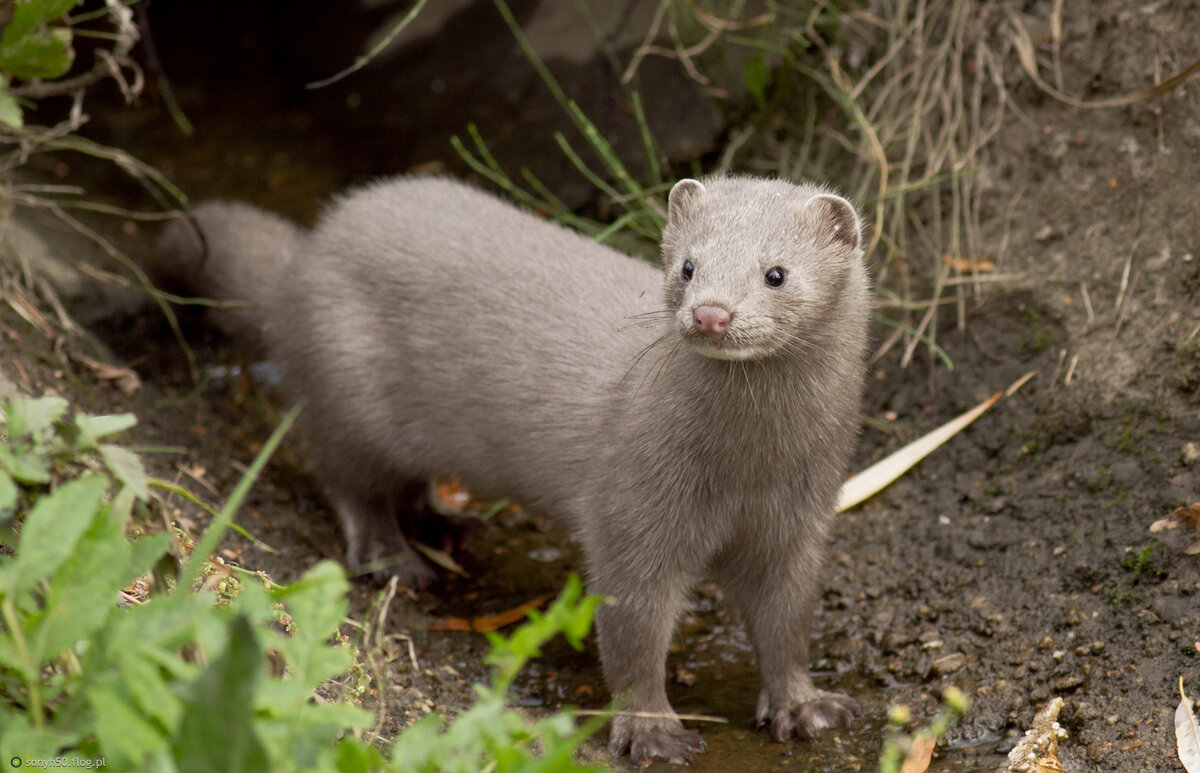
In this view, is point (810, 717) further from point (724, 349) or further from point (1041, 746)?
point (724, 349)

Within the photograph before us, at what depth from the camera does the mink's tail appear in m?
5.40

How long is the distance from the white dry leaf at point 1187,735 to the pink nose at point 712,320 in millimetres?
1717

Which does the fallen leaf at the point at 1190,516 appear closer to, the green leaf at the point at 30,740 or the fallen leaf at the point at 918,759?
the fallen leaf at the point at 918,759

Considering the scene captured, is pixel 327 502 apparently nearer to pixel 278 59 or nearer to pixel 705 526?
pixel 705 526

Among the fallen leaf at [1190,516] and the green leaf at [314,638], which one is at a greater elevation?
the green leaf at [314,638]

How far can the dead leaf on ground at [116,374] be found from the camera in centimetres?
514

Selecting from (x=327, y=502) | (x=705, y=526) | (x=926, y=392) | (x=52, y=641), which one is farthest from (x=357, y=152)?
(x=52, y=641)

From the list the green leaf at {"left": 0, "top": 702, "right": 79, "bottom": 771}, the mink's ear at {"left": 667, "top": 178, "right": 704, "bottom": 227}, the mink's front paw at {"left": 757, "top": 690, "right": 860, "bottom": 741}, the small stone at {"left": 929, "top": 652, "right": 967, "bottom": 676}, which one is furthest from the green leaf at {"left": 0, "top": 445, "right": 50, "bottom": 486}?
the small stone at {"left": 929, "top": 652, "right": 967, "bottom": 676}

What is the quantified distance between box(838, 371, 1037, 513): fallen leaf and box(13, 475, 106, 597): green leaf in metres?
3.25

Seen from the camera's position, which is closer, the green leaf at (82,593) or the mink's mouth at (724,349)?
the green leaf at (82,593)

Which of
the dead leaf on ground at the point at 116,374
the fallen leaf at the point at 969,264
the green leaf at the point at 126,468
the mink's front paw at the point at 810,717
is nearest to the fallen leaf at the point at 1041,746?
the mink's front paw at the point at 810,717

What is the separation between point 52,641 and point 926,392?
3825mm

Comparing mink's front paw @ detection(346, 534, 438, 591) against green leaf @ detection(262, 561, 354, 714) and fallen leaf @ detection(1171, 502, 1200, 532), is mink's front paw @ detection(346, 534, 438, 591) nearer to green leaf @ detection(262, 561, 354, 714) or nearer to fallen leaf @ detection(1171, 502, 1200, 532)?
green leaf @ detection(262, 561, 354, 714)

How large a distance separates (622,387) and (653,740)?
1.16m
